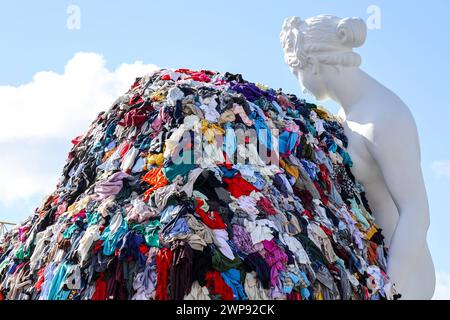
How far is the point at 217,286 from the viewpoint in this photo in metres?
3.87

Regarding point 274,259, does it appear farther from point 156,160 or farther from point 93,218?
point 93,218

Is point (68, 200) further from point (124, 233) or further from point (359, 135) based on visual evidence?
point (359, 135)

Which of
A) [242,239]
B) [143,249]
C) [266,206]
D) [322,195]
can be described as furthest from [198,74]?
[143,249]

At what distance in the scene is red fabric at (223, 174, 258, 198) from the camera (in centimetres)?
438

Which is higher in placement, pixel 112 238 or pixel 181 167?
pixel 181 167

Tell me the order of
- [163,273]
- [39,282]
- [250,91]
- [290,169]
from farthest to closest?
1. [250,91]
2. [290,169]
3. [39,282]
4. [163,273]

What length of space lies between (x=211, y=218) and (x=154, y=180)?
19.2 inches

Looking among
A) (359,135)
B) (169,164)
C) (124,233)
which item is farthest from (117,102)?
(359,135)

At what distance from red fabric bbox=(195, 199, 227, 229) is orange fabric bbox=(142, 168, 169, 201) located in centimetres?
29

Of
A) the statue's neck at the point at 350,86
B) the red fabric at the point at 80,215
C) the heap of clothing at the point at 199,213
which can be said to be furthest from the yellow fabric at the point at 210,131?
the statue's neck at the point at 350,86

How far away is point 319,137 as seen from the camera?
18.3ft

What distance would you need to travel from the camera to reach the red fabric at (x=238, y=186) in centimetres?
438
